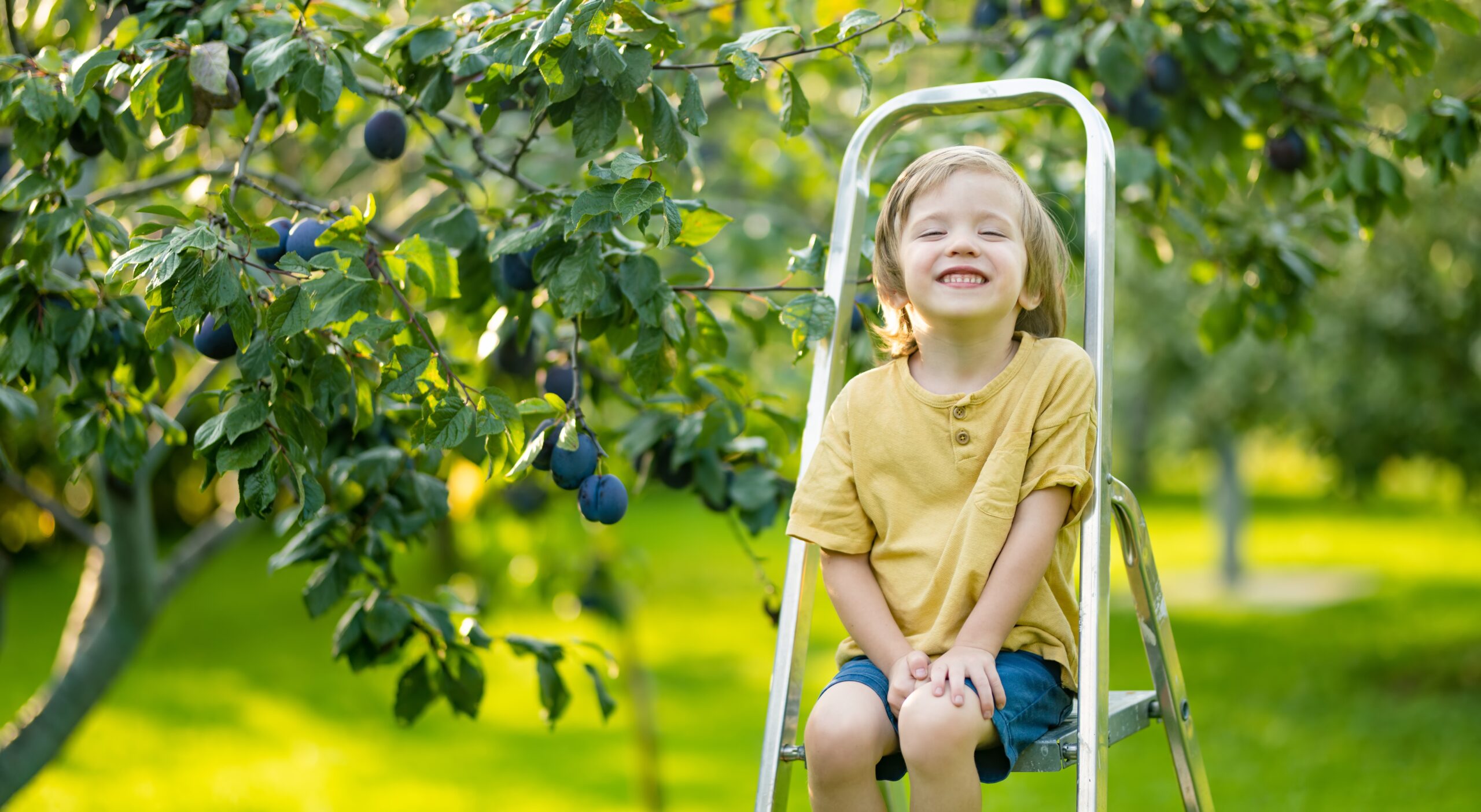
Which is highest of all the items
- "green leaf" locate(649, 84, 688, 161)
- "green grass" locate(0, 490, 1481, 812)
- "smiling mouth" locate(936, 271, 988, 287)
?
"green leaf" locate(649, 84, 688, 161)

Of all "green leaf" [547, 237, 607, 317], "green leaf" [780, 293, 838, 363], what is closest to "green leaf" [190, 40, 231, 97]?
"green leaf" [547, 237, 607, 317]

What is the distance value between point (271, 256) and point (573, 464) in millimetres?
550

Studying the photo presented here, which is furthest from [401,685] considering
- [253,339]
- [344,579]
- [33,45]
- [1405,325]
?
[1405,325]

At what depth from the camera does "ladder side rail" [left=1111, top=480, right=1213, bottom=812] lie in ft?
6.41

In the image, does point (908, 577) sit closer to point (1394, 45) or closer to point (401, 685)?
point (401, 685)

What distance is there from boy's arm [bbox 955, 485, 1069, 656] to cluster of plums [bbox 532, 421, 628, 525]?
56 cm

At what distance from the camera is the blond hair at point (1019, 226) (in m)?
1.93

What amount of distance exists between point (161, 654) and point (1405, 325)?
8.98 meters

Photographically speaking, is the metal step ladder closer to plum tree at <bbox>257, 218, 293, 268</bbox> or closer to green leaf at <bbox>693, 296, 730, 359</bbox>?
green leaf at <bbox>693, 296, 730, 359</bbox>

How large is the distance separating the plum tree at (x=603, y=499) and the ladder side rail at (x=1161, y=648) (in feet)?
2.41

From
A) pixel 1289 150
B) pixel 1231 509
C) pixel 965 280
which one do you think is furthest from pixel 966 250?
pixel 1231 509

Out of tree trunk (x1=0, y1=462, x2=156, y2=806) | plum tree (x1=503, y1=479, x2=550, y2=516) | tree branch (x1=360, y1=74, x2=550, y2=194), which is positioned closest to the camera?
tree branch (x1=360, y1=74, x2=550, y2=194)

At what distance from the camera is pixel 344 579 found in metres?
2.36

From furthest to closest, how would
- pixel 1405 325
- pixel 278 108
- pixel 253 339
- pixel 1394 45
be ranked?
pixel 1405 325
pixel 1394 45
pixel 278 108
pixel 253 339
